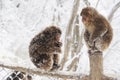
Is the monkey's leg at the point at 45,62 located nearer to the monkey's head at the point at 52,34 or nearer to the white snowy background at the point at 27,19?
the monkey's head at the point at 52,34

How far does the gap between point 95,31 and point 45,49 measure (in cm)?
41

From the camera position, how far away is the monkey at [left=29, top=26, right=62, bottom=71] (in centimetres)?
233

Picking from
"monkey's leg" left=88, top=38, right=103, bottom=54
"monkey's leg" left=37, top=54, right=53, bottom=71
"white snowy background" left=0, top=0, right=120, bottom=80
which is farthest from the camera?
"white snowy background" left=0, top=0, right=120, bottom=80

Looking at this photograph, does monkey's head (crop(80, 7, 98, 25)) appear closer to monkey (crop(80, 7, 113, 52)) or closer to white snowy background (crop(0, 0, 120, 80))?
monkey (crop(80, 7, 113, 52))

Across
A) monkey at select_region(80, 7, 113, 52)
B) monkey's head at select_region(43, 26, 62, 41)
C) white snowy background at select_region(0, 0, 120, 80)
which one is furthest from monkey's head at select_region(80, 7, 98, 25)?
white snowy background at select_region(0, 0, 120, 80)

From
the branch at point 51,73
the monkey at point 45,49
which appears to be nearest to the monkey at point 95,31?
the branch at point 51,73

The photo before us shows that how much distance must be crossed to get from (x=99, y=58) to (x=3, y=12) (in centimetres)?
582

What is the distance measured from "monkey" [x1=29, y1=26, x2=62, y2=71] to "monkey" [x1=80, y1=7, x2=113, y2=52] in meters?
0.32

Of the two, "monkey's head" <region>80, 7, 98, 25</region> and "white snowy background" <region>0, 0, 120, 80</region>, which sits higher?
"white snowy background" <region>0, 0, 120, 80</region>

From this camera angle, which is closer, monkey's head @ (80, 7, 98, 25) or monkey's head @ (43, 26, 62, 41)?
monkey's head @ (80, 7, 98, 25)

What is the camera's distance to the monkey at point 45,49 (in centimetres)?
233

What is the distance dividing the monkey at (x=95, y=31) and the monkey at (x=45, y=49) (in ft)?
1.04

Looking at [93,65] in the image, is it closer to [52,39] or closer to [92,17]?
[92,17]

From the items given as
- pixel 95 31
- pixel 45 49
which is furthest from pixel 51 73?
pixel 95 31
